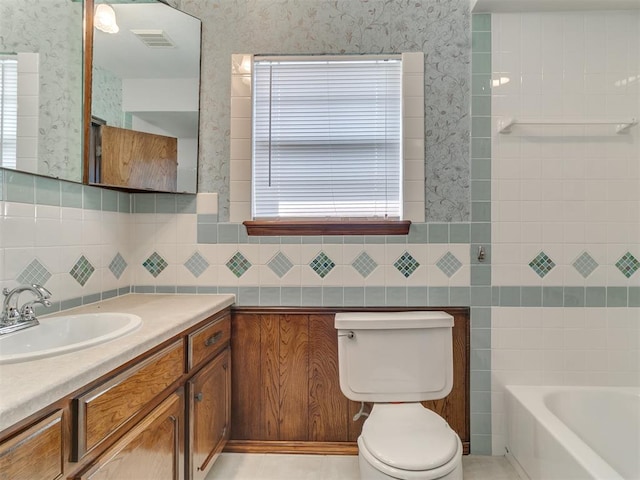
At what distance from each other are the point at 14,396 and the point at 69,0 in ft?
5.29

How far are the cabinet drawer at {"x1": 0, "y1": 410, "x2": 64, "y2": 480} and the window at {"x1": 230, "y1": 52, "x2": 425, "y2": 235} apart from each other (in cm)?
134

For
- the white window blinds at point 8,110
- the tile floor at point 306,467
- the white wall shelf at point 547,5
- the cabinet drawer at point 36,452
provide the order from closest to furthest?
the cabinet drawer at point 36,452, the white window blinds at point 8,110, the tile floor at point 306,467, the white wall shelf at point 547,5

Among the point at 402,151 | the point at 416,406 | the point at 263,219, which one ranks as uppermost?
the point at 402,151

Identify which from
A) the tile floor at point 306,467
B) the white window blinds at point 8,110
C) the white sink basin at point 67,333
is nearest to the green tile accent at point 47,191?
the white window blinds at point 8,110

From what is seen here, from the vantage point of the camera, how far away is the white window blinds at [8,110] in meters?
1.28

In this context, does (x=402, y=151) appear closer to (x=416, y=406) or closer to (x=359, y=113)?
(x=359, y=113)

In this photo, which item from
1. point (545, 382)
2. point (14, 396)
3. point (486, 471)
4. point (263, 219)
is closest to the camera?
point (14, 396)

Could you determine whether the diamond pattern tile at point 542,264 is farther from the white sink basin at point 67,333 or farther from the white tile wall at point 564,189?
the white sink basin at point 67,333

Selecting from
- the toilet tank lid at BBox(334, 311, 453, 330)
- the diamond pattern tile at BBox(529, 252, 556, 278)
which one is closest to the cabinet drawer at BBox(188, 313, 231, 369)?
the toilet tank lid at BBox(334, 311, 453, 330)

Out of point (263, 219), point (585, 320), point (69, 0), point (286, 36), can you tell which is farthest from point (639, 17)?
point (69, 0)

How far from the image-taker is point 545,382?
76.7 inches

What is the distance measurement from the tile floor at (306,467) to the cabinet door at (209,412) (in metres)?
0.13

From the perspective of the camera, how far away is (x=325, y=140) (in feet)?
6.79

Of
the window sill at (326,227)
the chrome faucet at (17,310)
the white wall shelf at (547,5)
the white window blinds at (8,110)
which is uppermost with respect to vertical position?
the white wall shelf at (547,5)
